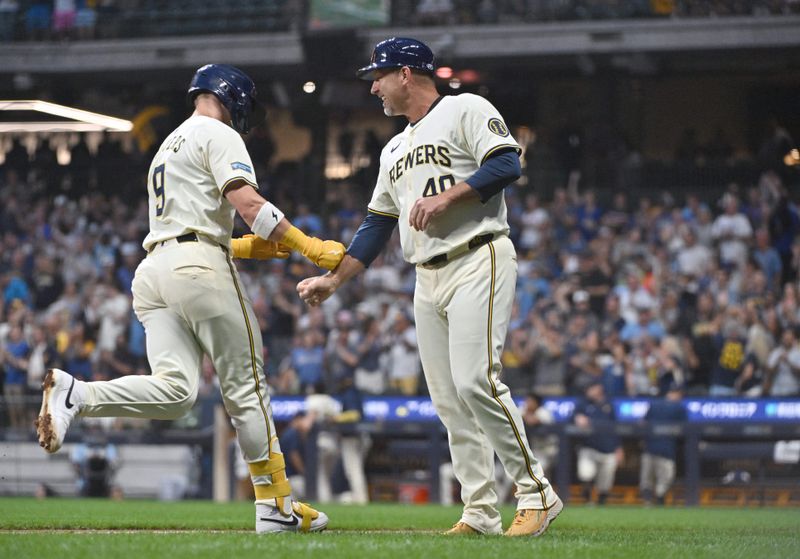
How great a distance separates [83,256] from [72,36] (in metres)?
4.48

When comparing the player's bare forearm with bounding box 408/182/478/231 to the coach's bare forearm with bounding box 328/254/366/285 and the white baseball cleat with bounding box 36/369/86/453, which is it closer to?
the coach's bare forearm with bounding box 328/254/366/285

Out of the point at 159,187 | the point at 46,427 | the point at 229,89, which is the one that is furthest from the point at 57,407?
the point at 229,89

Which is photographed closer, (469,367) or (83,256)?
(469,367)

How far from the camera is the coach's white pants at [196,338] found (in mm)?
5605

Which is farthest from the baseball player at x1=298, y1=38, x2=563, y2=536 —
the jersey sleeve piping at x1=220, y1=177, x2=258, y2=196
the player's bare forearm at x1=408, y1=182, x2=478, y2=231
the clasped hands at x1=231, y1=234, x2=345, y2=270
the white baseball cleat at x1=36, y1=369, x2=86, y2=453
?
the white baseball cleat at x1=36, y1=369, x2=86, y2=453

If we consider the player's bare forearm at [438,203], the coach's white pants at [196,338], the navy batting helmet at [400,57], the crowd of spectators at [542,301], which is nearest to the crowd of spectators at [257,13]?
the crowd of spectators at [542,301]

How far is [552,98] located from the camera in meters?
23.4

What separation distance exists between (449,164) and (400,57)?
602 mm

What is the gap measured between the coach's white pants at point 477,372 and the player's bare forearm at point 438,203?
1.04 feet

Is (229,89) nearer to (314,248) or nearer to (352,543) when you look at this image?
(314,248)

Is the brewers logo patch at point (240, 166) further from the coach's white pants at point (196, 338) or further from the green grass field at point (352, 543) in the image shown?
the green grass field at point (352, 543)

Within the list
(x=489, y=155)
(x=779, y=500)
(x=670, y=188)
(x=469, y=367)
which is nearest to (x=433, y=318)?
(x=469, y=367)

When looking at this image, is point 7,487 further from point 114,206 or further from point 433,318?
point 433,318

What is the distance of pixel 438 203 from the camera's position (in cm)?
571
